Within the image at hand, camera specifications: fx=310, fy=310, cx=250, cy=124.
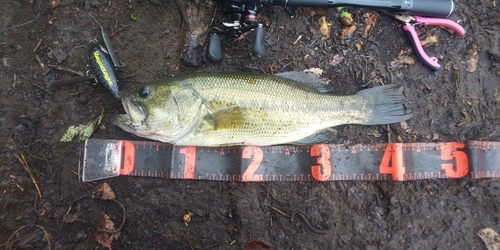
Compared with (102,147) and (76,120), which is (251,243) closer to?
(102,147)

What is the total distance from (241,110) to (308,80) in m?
0.95

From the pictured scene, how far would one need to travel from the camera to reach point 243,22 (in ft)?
11.9

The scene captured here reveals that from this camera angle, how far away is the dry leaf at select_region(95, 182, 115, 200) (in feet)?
12.1

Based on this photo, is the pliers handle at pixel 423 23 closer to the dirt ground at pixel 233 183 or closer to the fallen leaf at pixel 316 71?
the dirt ground at pixel 233 183

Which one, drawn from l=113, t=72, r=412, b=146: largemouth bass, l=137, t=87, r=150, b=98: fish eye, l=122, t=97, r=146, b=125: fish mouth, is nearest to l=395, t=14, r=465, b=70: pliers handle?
l=113, t=72, r=412, b=146: largemouth bass

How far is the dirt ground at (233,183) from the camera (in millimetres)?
3670

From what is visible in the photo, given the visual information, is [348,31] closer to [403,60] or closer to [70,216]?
[403,60]

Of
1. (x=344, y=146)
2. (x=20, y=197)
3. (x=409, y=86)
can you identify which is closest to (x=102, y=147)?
(x=20, y=197)

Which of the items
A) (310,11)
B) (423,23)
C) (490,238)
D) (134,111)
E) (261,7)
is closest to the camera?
(134,111)

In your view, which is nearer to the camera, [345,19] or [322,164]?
[322,164]

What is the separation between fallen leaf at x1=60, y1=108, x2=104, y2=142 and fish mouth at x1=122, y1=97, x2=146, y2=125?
0.68 meters

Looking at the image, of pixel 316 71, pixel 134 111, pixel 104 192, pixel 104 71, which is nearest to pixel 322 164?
pixel 316 71

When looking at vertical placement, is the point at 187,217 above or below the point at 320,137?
below

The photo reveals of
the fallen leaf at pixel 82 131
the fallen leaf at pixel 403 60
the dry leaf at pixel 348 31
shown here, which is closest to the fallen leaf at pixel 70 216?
the fallen leaf at pixel 82 131
